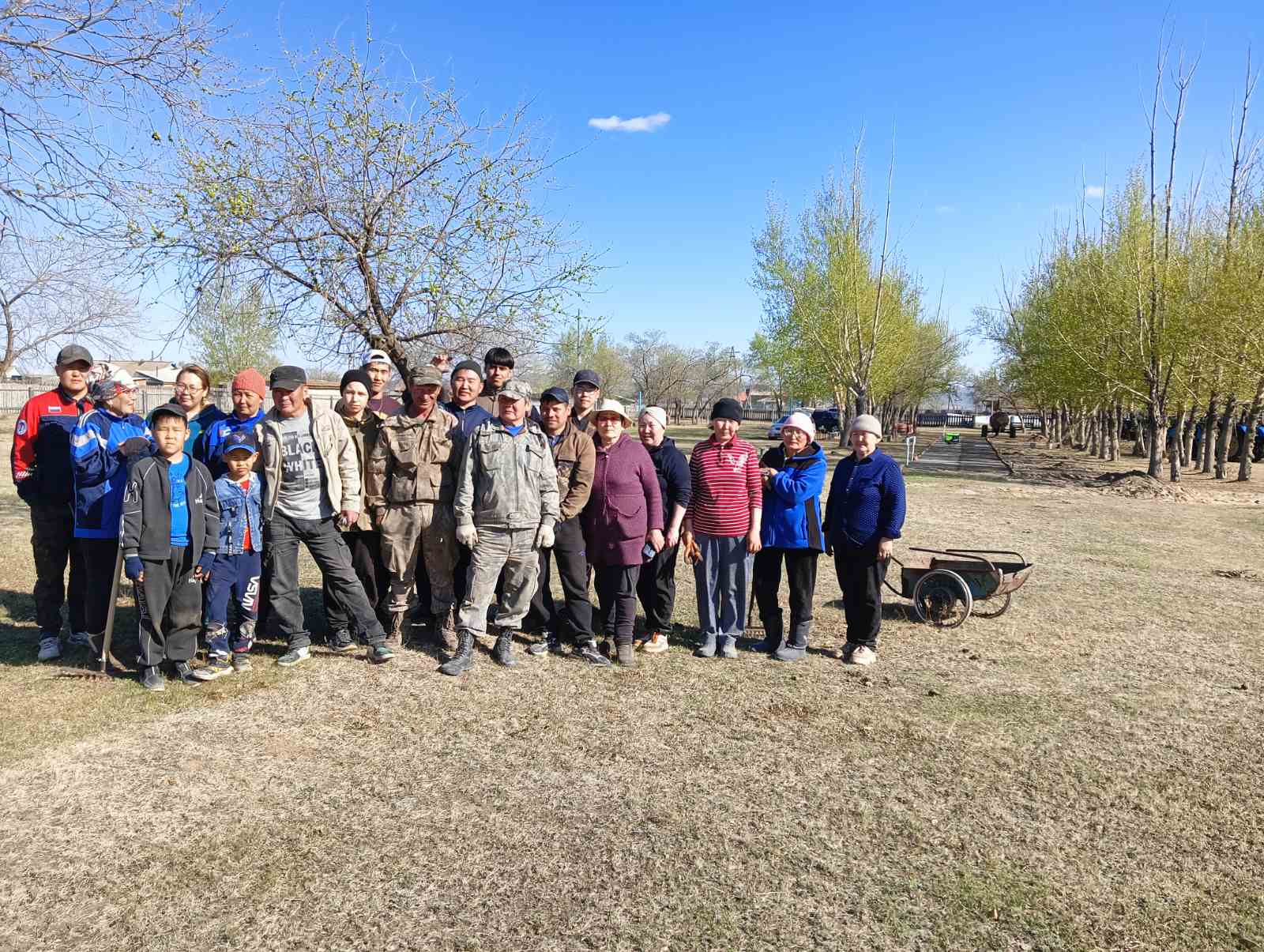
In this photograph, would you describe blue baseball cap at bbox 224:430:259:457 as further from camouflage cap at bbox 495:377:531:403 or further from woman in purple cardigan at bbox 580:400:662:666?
woman in purple cardigan at bbox 580:400:662:666

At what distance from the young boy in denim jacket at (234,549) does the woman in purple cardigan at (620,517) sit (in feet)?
6.72

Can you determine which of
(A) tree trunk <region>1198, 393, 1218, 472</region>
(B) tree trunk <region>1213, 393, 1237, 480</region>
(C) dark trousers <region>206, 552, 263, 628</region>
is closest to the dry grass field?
(C) dark trousers <region>206, 552, 263, 628</region>

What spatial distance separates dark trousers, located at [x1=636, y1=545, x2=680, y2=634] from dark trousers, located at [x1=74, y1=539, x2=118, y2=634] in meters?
3.34

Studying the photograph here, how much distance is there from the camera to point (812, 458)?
5.44m

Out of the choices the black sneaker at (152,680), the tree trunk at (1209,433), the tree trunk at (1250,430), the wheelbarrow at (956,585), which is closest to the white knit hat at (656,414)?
the wheelbarrow at (956,585)

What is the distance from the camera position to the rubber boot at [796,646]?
547cm

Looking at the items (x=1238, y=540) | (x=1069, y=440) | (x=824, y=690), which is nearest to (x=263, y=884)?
(x=824, y=690)

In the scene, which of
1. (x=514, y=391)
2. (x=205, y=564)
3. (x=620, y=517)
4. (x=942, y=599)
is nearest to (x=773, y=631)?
(x=620, y=517)

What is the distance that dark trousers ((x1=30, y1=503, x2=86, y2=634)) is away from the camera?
5102 millimetres

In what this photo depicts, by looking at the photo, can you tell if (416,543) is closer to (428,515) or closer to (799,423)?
(428,515)

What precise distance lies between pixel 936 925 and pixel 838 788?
97 centimetres

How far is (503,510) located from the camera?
16.4 ft

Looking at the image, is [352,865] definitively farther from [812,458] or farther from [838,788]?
[812,458]

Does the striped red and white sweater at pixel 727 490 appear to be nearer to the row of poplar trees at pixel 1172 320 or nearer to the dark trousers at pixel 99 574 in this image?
the dark trousers at pixel 99 574
